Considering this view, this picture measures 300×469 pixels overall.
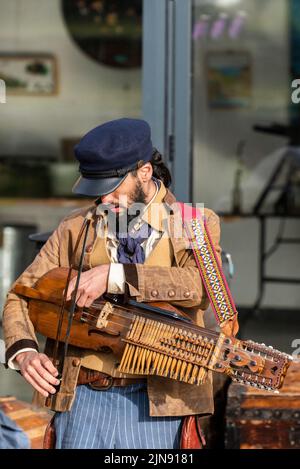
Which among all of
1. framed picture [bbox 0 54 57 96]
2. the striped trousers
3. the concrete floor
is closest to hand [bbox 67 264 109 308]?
the striped trousers

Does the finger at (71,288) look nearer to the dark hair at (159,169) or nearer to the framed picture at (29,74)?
the dark hair at (159,169)

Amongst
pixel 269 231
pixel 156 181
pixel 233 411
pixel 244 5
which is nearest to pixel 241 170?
pixel 269 231

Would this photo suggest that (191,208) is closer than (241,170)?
Yes

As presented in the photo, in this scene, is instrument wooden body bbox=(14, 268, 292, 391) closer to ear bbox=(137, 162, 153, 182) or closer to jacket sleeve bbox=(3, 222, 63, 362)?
jacket sleeve bbox=(3, 222, 63, 362)

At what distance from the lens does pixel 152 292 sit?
3025mm

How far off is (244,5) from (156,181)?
5.17m

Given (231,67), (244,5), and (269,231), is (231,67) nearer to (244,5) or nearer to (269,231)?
(244,5)

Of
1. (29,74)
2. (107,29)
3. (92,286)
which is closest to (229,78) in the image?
(107,29)

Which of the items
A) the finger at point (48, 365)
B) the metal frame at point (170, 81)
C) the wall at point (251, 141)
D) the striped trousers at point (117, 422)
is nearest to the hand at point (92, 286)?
the finger at point (48, 365)

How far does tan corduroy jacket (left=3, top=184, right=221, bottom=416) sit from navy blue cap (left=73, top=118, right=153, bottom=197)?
0.57 feet

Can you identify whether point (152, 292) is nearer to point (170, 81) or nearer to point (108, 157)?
point (108, 157)

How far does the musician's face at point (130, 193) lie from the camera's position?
3.06 metres

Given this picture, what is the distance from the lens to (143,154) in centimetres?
306
